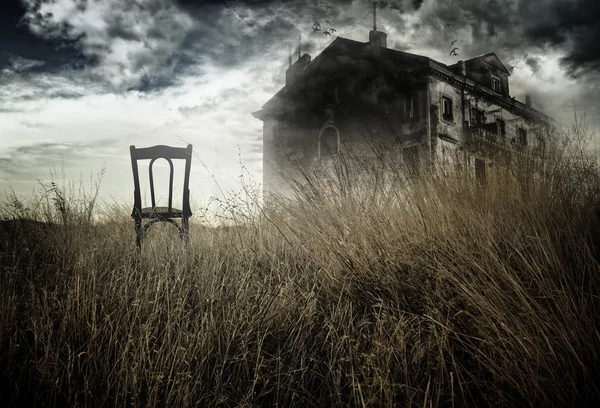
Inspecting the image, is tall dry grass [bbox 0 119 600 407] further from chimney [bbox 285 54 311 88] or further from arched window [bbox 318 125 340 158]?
chimney [bbox 285 54 311 88]

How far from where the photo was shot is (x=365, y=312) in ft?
5.93

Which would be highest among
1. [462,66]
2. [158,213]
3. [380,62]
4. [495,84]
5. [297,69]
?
[297,69]

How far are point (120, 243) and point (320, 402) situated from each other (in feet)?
8.80

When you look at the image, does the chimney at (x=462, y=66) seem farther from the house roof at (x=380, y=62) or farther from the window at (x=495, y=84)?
the window at (x=495, y=84)

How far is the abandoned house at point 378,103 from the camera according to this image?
39.4 ft

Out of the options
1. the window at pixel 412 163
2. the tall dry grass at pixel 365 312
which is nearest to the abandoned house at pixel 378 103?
the window at pixel 412 163

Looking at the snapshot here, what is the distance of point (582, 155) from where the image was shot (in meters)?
2.71

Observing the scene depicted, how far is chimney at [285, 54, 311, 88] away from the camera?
51.2ft

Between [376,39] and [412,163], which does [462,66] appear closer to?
[376,39]

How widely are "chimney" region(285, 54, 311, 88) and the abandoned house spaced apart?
0.04 metres

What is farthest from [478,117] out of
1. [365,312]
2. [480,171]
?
[365,312]

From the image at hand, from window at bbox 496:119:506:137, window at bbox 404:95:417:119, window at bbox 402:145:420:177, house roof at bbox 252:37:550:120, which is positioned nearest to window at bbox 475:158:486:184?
window at bbox 402:145:420:177

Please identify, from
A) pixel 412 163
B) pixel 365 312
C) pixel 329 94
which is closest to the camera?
pixel 365 312

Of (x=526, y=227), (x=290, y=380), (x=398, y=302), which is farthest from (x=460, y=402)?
(x=526, y=227)
